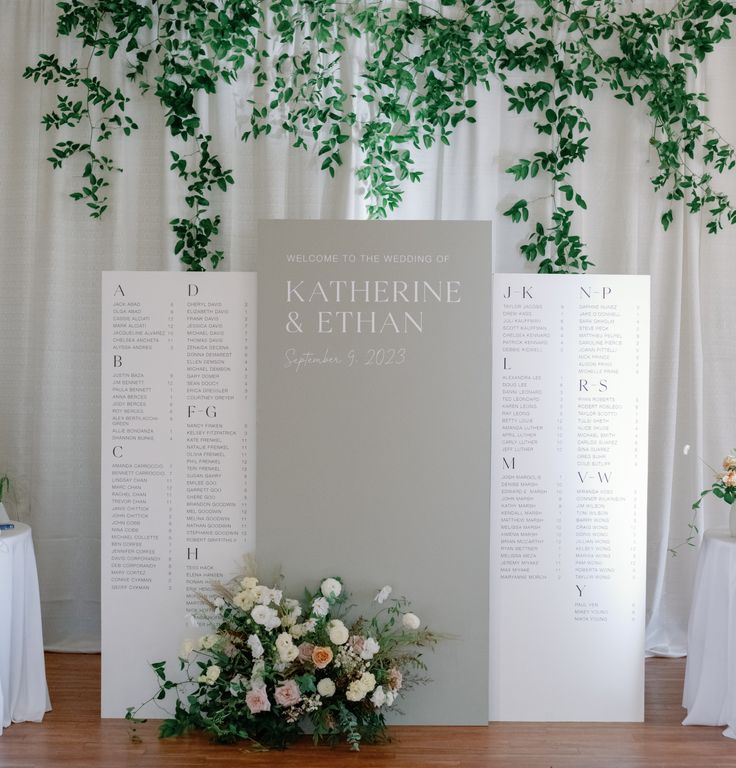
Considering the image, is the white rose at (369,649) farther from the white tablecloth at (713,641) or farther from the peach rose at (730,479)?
the peach rose at (730,479)

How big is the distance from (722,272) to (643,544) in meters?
1.53

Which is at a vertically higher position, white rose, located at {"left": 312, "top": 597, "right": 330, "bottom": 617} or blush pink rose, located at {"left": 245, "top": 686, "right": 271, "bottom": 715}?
white rose, located at {"left": 312, "top": 597, "right": 330, "bottom": 617}

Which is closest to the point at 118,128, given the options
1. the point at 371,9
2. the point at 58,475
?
the point at 371,9

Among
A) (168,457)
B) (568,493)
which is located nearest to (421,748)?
(568,493)

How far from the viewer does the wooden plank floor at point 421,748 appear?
2879mm

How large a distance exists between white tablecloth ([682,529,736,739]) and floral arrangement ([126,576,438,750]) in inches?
38.8

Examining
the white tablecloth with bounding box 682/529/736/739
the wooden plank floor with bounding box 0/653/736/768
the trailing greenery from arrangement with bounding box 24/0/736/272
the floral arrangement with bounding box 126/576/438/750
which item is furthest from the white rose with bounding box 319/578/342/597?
the trailing greenery from arrangement with bounding box 24/0/736/272

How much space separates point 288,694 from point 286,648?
0.49 ft

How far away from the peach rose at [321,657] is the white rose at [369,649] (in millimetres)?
115

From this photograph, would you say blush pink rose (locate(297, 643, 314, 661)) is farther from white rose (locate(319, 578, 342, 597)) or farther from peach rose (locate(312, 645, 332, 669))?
white rose (locate(319, 578, 342, 597))

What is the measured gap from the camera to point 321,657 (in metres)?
2.94

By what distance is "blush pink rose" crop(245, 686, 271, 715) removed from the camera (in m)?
2.93

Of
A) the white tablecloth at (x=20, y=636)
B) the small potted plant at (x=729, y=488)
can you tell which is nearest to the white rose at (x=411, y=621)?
the small potted plant at (x=729, y=488)

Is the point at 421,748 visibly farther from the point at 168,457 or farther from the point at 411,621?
the point at 168,457
